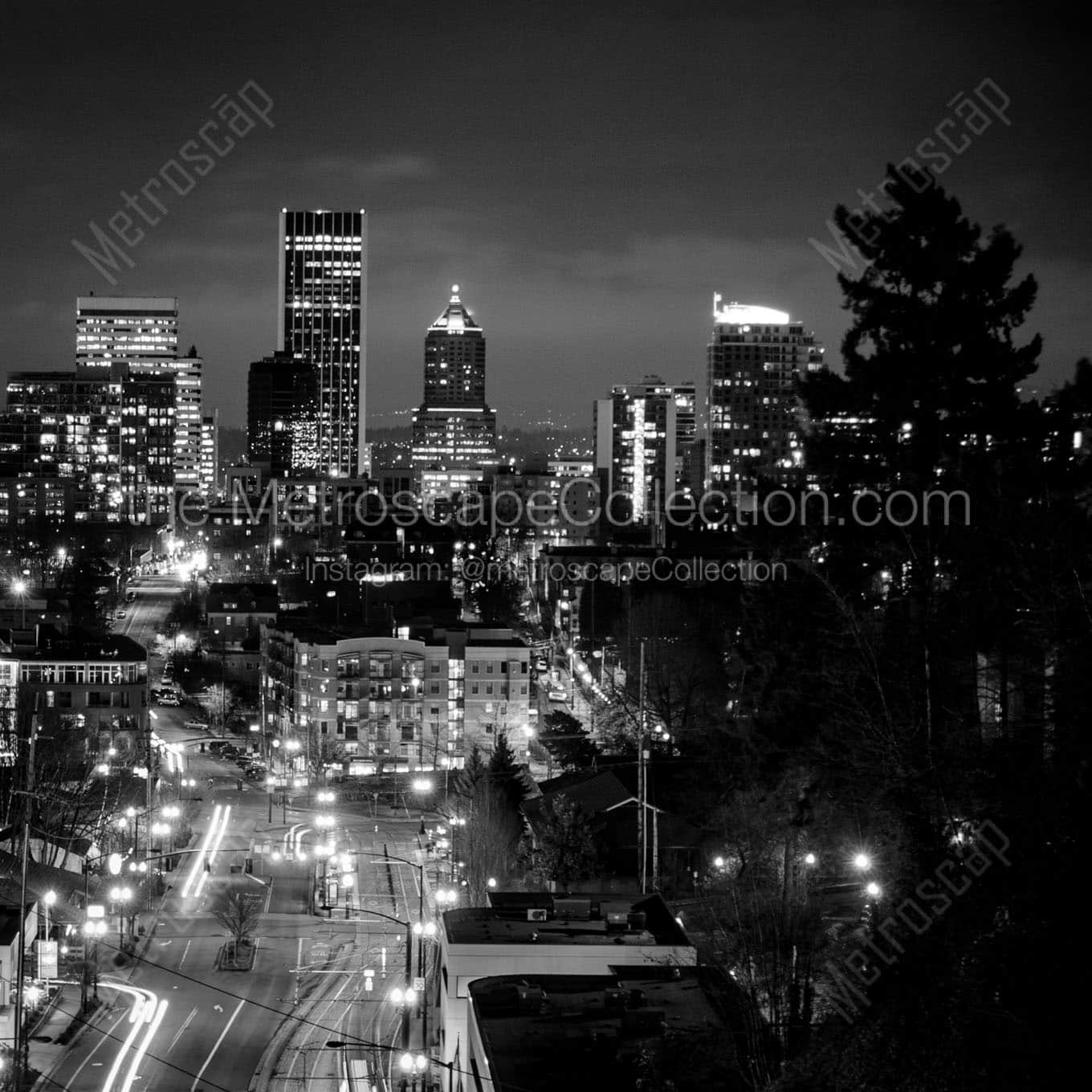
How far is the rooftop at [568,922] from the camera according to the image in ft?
41.3

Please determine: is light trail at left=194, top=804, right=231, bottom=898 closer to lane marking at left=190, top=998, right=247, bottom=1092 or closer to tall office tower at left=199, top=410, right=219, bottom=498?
lane marking at left=190, top=998, right=247, bottom=1092

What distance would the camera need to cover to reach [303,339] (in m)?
154

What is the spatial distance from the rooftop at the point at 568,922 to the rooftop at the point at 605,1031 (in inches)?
37.6

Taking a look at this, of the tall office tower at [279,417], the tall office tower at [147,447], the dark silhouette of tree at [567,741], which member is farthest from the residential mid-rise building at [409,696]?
the tall office tower at [279,417]

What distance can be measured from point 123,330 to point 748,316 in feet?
244

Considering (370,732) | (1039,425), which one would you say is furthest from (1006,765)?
(370,732)

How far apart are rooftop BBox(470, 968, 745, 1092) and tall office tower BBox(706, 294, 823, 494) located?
8419 centimetres

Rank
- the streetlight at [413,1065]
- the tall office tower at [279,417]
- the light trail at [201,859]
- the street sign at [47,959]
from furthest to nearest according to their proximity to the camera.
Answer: the tall office tower at [279,417] → the light trail at [201,859] → the street sign at [47,959] → the streetlight at [413,1065]

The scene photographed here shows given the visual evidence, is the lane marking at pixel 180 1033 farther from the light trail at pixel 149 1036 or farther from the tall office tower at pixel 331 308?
the tall office tower at pixel 331 308

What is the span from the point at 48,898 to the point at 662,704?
14477 mm

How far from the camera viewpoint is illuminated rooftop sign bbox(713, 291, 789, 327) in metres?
98.3

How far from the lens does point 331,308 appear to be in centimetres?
15425

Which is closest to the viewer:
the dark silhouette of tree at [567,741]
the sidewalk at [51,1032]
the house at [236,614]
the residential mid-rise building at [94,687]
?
the sidewalk at [51,1032]

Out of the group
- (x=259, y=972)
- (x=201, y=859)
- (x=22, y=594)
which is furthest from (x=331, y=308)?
(x=259, y=972)
